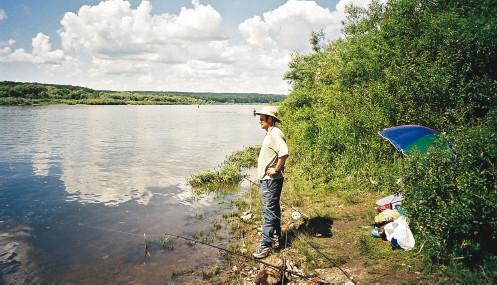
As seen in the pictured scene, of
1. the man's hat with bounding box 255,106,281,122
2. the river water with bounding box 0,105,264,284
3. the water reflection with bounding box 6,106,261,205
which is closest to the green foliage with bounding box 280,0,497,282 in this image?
the man's hat with bounding box 255,106,281,122

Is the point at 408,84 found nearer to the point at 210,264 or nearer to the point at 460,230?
the point at 460,230

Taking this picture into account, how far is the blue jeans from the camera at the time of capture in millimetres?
7075

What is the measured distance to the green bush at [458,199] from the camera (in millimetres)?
5500

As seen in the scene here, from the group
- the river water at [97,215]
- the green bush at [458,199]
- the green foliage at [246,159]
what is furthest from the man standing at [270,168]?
the green foliage at [246,159]

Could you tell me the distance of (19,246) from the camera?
29.9 ft

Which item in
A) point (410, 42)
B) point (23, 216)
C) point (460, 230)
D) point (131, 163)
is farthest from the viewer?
point (131, 163)

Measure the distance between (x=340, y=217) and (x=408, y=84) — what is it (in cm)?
635

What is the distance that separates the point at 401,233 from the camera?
22.4 ft

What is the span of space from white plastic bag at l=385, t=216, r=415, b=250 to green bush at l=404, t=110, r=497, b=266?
0.21 metres

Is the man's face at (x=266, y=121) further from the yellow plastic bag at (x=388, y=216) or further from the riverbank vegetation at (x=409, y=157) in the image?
the yellow plastic bag at (x=388, y=216)

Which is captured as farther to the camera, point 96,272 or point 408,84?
point 408,84

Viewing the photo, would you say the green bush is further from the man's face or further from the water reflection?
the water reflection

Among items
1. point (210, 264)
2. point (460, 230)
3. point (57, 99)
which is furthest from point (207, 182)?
point (57, 99)

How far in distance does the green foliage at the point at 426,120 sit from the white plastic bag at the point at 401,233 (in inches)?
12.9
